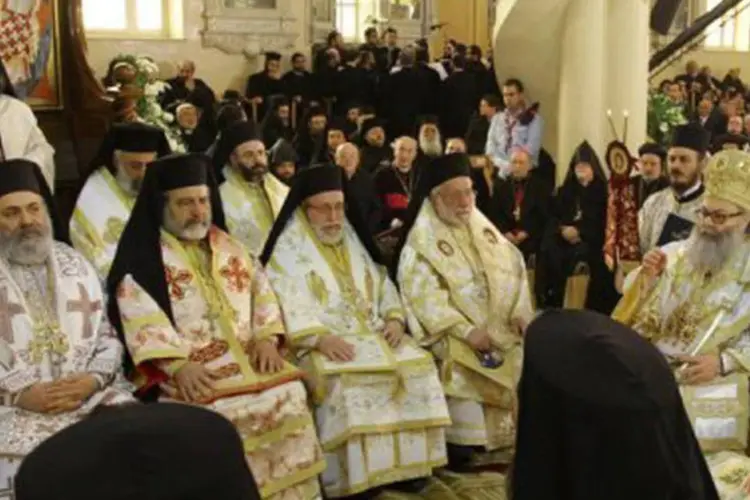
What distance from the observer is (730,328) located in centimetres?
437

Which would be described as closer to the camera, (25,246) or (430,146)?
(25,246)

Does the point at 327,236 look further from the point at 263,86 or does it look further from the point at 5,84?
the point at 263,86

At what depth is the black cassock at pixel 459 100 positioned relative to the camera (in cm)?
1320

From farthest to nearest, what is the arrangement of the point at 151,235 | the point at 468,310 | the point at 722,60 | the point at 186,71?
the point at 722,60, the point at 186,71, the point at 468,310, the point at 151,235

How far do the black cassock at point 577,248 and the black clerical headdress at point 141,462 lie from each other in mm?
5740

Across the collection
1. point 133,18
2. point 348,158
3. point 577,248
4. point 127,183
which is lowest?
point 577,248

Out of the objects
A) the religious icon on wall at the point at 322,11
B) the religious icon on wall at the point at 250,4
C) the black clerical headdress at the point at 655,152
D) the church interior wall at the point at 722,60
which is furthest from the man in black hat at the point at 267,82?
the church interior wall at the point at 722,60

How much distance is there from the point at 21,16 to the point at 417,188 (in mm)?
3197

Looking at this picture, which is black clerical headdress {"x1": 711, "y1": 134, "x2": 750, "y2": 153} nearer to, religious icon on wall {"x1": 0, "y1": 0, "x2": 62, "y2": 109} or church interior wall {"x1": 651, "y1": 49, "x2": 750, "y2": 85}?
religious icon on wall {"x1": 0, "y1": 0, "x2": 62, "y2": 109}

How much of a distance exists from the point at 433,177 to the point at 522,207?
2.86m

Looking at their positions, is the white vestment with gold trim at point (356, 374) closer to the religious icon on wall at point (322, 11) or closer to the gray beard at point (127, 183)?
the gray beard at point (127, 183)

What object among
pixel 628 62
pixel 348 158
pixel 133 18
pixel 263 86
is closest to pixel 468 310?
pixel 348 158

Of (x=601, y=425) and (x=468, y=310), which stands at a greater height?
(x=601, y=425)

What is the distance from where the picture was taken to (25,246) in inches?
163
